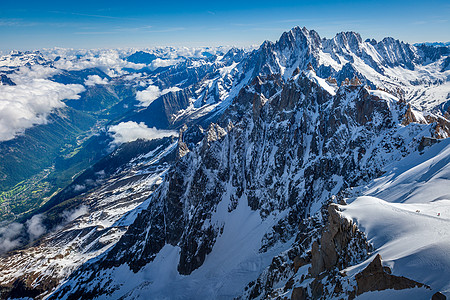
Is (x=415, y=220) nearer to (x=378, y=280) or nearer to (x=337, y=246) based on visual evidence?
(x=337, y=246)

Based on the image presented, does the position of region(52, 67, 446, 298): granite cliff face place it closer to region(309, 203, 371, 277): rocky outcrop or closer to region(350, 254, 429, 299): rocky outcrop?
region(309, 203, 371, 277): rocky outcrop

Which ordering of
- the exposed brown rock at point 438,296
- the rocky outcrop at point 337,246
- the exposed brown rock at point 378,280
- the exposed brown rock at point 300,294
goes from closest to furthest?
1. the exposed brown rock at point 438,296
2. the exposed brown rock at point 378,280
3. the rocky outcrop at point 337,246
4. the exposed brown rock at point 300,294

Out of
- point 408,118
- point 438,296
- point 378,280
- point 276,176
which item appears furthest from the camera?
point 276,176

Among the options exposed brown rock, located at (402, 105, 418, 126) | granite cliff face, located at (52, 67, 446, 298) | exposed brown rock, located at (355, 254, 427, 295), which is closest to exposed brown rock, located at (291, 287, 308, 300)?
granite cliff face, located at (52, 67, 446, 298)

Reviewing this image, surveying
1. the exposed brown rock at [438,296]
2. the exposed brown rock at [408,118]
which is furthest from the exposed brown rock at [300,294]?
the exposed brown rock at [408,118]

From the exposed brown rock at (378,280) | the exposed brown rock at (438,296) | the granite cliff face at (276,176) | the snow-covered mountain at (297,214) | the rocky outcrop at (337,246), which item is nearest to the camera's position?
the exposed brown rock at (438,296)

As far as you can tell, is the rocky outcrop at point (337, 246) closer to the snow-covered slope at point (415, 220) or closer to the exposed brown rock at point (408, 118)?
the snow-covered slope at point (415, 220)

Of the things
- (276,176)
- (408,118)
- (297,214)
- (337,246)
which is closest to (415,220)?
(337,246)

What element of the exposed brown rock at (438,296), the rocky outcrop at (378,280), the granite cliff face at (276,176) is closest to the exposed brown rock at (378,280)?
the rocky outcrop at (378,280)

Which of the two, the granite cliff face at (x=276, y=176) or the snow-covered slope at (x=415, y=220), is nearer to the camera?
the snow-covered slope at (x=415, y=220)

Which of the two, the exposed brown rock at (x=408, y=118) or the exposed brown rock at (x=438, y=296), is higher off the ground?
the exposed brown rock at (x=408, y=118)

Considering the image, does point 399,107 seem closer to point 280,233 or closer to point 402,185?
point 402,185
